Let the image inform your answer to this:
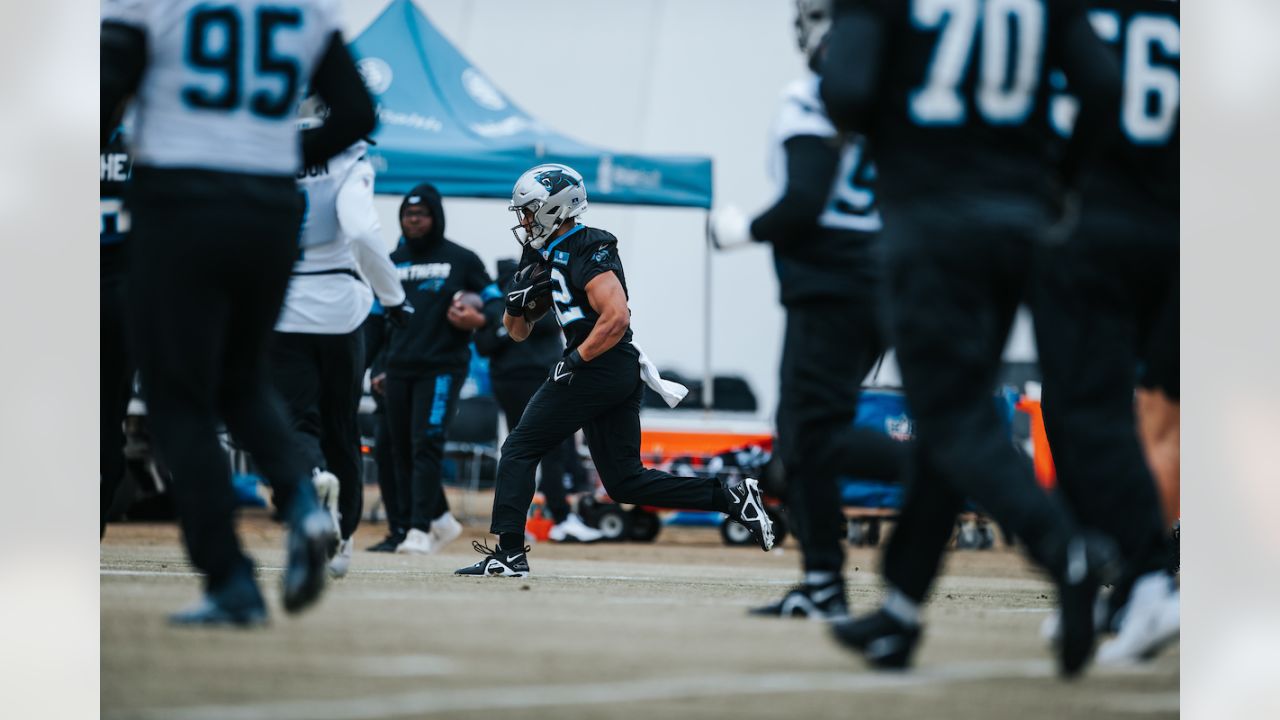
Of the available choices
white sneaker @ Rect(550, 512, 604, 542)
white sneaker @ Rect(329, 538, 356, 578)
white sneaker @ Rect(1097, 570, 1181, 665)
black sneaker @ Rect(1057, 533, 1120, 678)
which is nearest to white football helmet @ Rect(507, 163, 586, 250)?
white sneaker @ Rect(329, 538, 356, 578)

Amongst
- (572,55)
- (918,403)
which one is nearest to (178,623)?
(918,403)

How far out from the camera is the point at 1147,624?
3156mm

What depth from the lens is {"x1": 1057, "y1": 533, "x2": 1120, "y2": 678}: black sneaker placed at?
8.66ft

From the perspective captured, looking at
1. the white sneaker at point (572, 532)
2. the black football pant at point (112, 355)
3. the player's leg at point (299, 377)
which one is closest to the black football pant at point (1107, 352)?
the black football pant at point (112, 355)

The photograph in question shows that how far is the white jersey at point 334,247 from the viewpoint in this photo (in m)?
5.78

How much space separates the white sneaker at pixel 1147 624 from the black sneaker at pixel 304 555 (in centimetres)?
161

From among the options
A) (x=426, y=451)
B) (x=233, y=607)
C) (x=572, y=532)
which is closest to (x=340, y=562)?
(x=426, y=451)

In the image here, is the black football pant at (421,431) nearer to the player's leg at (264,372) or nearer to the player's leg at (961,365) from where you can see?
the player's leg at (264,372)

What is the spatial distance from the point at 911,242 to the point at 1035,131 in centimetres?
38

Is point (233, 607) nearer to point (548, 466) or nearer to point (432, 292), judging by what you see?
point (432, 292)

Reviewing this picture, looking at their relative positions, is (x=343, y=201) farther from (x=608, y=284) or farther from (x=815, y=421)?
(x=815, y=421)

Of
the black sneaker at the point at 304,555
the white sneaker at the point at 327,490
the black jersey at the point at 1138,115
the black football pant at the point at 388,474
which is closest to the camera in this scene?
the black sneaker at the point at 304,555

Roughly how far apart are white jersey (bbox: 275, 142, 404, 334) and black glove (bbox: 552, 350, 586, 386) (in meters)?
0.90
